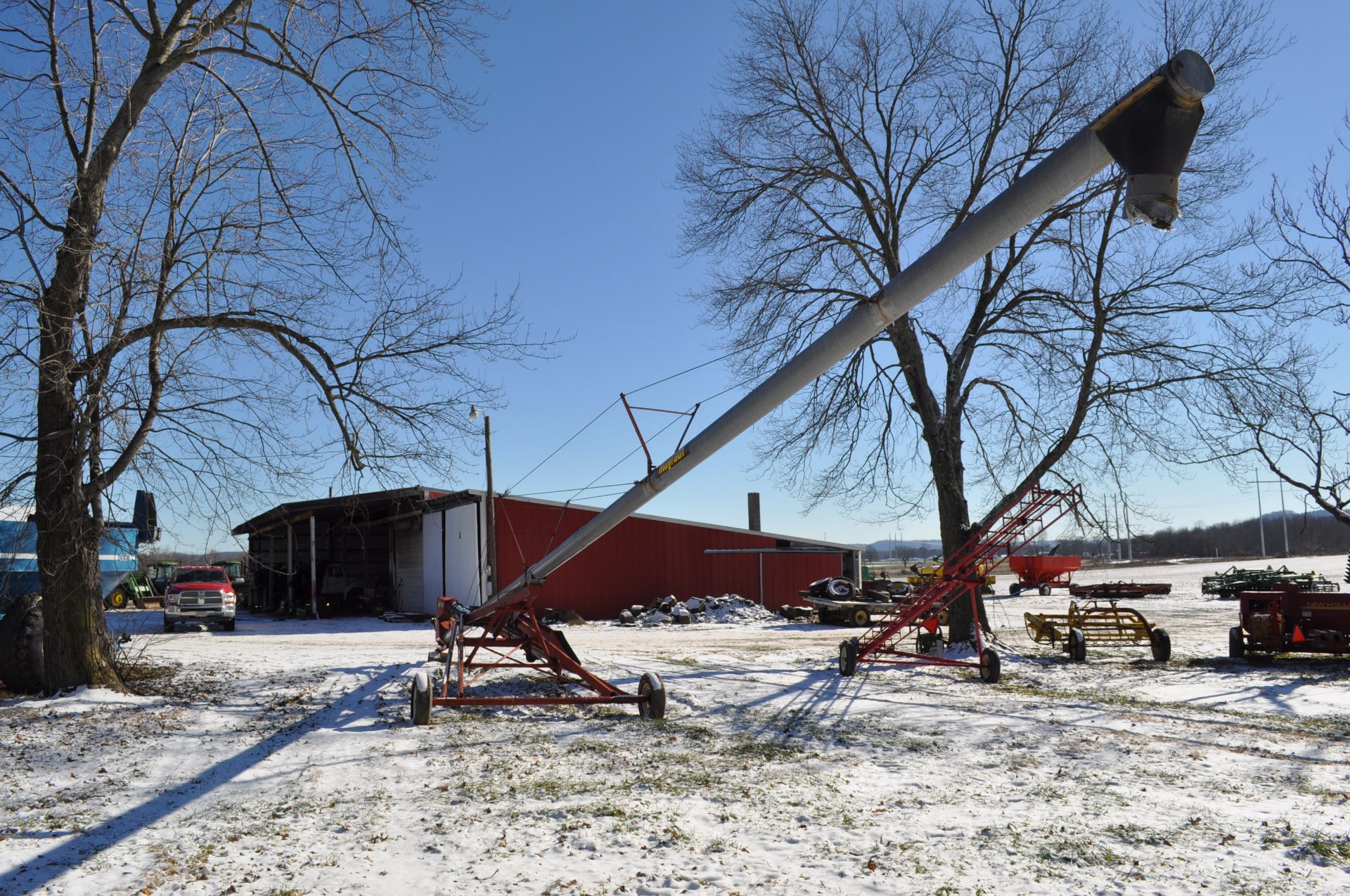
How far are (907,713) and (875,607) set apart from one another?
18.6 m

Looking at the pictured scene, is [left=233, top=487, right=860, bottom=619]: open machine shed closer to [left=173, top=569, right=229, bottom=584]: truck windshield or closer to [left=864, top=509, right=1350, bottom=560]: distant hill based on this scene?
[left=173, top=569, right=229, bottom=584]: truck windshield

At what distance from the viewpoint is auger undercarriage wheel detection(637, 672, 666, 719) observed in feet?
32.7

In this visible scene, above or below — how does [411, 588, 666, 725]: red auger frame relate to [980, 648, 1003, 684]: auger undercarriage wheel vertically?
above

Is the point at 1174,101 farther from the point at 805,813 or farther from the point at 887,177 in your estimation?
the point at 887,177

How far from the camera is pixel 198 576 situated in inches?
1054

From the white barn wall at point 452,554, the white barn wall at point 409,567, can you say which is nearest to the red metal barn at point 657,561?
the white barn wall at point 452,554

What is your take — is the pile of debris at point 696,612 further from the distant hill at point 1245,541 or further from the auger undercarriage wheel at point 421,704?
the distant hill at point 1245,541

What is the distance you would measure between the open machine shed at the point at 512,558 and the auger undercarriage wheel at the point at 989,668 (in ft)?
50.5

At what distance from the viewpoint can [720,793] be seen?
699 centimetres

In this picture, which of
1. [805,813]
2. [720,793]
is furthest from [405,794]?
[805,813]

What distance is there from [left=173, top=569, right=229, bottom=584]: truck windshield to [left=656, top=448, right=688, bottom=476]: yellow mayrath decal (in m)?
21.7

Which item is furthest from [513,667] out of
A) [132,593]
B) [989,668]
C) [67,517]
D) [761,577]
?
[132,593]

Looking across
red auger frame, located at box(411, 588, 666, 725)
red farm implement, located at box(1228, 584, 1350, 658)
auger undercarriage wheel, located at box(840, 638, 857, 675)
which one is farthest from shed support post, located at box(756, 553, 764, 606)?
red auger frame, located at box(411, 588, 666, 725)

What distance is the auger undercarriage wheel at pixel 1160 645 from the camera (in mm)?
16062
